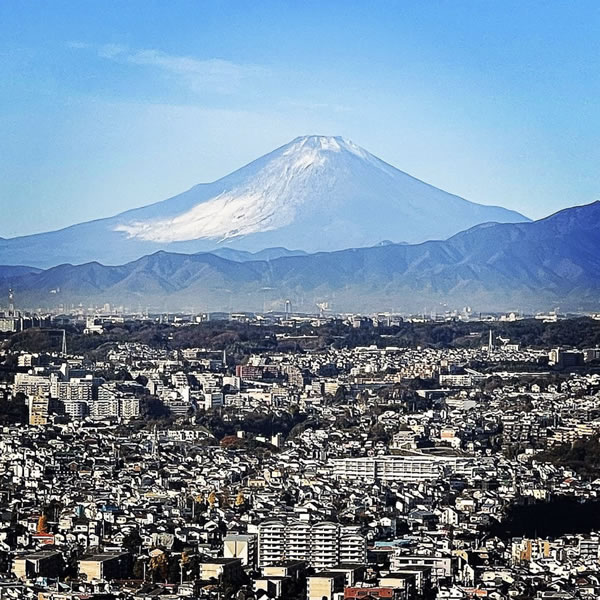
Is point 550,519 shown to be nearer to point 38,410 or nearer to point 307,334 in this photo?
point 38,410

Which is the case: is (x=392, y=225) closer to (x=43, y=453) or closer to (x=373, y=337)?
(x=373, y=337)

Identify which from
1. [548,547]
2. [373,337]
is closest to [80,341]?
[373,337]

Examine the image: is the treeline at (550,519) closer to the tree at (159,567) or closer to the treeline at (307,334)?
the tree at (159,567)

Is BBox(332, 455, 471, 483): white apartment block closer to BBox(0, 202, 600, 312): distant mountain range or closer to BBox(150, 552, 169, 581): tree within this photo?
BBox(150, 552, 169, 581): tree

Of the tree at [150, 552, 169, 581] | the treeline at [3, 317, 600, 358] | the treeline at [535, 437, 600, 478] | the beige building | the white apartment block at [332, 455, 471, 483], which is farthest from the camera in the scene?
the treeline at [3, 317, 600, 358]

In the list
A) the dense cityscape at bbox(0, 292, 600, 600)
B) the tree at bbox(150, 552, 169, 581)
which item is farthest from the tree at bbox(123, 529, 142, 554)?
the tree at bbox(150, 552, 169, 581)

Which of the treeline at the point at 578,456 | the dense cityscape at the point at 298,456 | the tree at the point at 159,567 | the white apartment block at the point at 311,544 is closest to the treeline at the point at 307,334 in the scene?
the dense cityscape at the point at 298,456

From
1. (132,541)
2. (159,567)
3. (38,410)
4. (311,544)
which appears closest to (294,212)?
(38,410)
